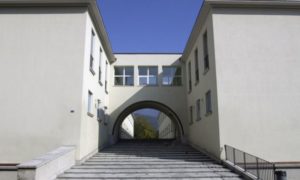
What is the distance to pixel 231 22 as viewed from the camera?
45.4 ft

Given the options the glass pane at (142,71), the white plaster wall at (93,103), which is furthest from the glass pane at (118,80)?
the white plaster wall at (93,103)

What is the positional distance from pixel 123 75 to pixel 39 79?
31.1 ft

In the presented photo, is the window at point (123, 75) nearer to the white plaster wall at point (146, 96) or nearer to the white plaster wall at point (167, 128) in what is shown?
the white plaster wall at point (146, 96)

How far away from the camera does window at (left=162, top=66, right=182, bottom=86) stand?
21797 millimetres

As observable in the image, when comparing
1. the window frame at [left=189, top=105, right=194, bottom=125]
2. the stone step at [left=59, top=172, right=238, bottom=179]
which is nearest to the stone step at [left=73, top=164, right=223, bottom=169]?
the stone step at [left=59, top=172, right=238, bottom=179]

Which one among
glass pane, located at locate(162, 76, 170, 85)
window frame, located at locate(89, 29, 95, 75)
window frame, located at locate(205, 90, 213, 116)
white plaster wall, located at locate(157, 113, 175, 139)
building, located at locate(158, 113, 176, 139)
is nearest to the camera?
window frame, located at locate(205, 90, 213, 116)

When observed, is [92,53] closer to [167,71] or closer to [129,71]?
[129,71]

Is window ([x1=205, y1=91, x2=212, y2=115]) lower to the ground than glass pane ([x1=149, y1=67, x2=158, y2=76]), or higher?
lower

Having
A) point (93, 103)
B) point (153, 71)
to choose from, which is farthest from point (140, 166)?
point (153, 71)

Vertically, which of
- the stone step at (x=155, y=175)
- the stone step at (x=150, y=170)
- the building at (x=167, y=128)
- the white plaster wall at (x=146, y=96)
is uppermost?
the white plaster wall at (x=146, y=96)

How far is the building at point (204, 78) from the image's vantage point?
12.5 metres

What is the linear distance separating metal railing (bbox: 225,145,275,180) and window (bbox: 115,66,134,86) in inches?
440

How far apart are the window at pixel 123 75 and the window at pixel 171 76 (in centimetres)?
253

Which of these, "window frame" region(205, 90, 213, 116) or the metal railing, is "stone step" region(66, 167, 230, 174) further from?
"window frame" region(205, 90, 213, 116)
